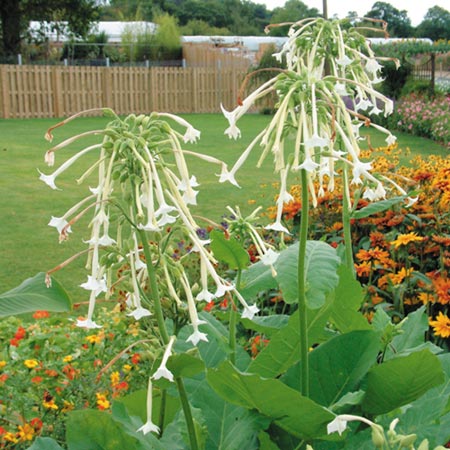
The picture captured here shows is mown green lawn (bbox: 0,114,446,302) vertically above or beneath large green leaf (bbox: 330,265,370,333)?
beneath

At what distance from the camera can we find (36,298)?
1.98 m

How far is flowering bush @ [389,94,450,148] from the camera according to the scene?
50.3 feet

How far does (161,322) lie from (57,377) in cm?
188

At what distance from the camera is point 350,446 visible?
5.70 feet

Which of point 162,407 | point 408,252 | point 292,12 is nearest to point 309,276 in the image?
point 162,407

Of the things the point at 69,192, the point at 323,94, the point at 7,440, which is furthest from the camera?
the point at 69,192

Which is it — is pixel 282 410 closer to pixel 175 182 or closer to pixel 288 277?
pixel 288 277

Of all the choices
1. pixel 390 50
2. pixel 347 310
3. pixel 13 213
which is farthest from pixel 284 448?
pixel 390 50

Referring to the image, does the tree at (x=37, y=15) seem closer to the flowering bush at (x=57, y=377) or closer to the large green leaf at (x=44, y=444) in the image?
the flowering bush at (x=57, y=377)

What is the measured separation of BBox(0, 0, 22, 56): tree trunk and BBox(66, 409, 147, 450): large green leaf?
28.8 meters

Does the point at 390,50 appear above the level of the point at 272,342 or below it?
above

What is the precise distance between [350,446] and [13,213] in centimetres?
751

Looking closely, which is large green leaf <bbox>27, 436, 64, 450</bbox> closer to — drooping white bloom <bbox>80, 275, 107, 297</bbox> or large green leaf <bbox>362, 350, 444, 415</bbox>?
drooping white bloom <bbox>80, 275, 107, 297</bbox>

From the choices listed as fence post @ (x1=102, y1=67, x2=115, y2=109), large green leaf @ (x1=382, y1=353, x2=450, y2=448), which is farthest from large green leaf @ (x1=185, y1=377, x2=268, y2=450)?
fence post @ (x1=102, y1=67, x2=115, y2=109)
